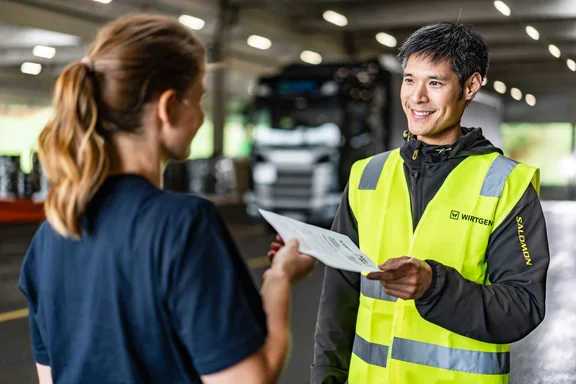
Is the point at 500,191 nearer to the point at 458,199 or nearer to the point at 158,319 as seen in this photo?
the point at 458,199

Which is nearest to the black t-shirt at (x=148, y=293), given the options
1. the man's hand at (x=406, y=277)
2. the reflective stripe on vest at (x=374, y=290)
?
the man's hand at (x=406, y=277)

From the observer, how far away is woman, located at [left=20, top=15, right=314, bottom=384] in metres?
1.47

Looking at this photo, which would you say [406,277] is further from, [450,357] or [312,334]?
[312,334]

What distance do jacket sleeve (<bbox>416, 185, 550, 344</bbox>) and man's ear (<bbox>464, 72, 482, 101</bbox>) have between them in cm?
39

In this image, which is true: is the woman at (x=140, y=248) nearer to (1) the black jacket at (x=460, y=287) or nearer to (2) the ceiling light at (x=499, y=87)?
(1) the black jacket at (x=460, y=287)

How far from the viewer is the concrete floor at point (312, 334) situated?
6.47 meters

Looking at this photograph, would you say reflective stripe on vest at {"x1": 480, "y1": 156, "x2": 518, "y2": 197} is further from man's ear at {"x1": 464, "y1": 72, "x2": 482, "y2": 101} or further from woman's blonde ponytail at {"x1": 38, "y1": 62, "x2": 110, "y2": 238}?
Result: woman's blonde ponytail at {"x1": 38, "y1": 62, "x2": 110, "y2": 238}

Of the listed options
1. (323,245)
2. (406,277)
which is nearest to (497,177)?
(406,277)

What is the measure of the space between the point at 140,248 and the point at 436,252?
3.47 ft

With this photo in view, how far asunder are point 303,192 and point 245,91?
87.6 feet

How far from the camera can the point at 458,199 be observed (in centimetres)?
230

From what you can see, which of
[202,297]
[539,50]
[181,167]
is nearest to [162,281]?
[202,297]

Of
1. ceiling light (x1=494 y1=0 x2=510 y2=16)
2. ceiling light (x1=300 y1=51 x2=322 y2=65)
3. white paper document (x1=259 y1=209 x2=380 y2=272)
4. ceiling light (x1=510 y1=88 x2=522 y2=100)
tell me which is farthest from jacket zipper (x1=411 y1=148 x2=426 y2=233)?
ceiling light (x1=510 y1=88 x2=522 y2=100)

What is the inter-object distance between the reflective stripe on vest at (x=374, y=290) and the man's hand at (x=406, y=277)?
28 cm
